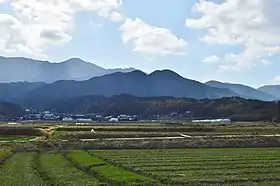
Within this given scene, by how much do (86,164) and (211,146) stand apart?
3184 cm

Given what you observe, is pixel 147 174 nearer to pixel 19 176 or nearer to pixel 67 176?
pixel 67 176

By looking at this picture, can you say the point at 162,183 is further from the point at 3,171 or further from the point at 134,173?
the point at 3,171

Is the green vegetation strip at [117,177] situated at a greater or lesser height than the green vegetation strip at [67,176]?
greater

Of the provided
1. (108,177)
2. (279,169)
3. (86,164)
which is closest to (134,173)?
(108,177)

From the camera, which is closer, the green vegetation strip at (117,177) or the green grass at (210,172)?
the green vegetation strip at (117,177)

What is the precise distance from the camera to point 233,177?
30.7 m

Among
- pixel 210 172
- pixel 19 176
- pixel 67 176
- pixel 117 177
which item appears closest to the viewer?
pixel 117 177

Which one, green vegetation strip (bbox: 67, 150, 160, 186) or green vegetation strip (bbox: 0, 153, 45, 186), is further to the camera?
green vegetation strip (bbox: 0, 153, 45, 186)

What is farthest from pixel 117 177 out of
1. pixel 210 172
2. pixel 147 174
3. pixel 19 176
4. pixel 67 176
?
pixel 19 176

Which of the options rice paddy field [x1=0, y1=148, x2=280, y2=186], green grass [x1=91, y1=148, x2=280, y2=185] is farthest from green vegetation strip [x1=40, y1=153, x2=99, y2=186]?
green grass [x1=91, y1=148, x2=280, y2=185]

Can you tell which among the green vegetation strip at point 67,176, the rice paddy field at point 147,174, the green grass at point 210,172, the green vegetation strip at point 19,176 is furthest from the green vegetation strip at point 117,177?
the green vegetation strip at point 19,176

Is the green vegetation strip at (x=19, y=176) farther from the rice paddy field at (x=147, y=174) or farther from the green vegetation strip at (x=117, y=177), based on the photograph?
the green vegetation strip at (x=117, y=177)

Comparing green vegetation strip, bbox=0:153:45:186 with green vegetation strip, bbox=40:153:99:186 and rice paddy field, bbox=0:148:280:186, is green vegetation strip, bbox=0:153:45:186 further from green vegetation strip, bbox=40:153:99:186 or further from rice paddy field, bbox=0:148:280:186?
green vegetation strip, bbox=40:153:99:186

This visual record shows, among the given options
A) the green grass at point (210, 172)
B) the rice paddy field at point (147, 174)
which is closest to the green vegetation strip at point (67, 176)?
the rice paddy field at point (147, 174)
